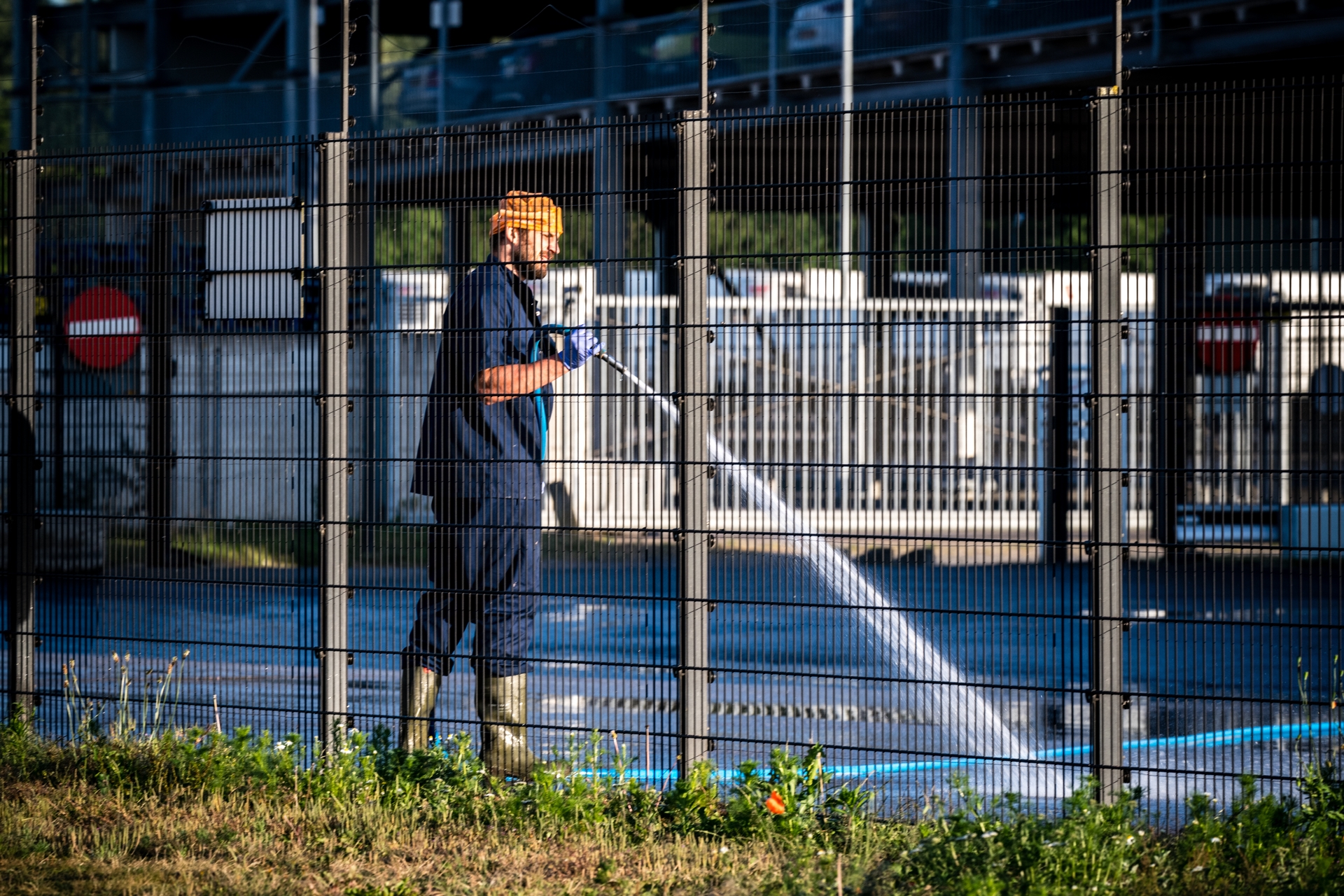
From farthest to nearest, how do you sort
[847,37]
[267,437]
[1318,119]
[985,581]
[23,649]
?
[847,37] → [23,649] → [267,437] → [985,581] → [1318,119]

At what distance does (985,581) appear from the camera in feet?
21.1

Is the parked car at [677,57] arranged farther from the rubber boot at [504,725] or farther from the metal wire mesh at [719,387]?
the rubber boot at [504,725]

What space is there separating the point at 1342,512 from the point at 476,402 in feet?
11.1

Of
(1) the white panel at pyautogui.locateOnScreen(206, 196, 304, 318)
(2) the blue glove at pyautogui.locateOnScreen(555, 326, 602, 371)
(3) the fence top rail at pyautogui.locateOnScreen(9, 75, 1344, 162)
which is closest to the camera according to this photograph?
(3) the fence top rail at pyautogui.locateOnScreen(9, 75, 1344, 162)

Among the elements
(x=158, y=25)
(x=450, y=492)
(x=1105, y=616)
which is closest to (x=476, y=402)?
(x=450, y=492)

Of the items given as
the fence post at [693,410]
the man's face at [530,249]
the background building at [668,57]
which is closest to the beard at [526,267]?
the man's face at [530,249]

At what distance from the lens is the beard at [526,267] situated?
21.8ft

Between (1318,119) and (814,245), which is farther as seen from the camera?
(814,245)

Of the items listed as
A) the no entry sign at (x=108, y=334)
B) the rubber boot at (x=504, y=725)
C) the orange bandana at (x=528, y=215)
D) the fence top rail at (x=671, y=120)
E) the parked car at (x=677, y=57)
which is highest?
the parked car at (x=677, y=57)

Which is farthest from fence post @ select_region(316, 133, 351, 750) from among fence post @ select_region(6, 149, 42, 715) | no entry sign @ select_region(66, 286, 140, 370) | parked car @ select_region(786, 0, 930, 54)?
parked car @ select_region(786, 0, 930, 54)

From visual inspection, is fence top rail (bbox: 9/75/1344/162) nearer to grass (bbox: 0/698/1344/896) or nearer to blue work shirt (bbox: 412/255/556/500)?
blue work shirt (bbox: 412/255/556/500)

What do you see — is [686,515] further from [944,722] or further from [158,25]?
[158,25]

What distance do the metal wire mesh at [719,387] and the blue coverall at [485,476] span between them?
100mm

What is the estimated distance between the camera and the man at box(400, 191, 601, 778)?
6.62m
